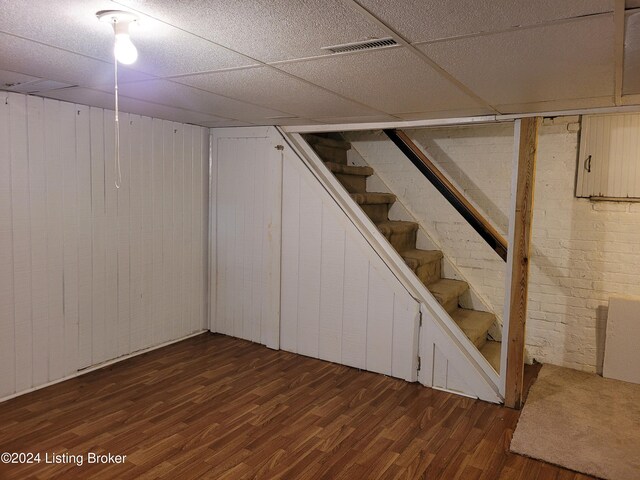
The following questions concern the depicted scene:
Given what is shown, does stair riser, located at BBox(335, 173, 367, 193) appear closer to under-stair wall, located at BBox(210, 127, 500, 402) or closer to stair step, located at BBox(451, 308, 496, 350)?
under-stair wall, located at BBox(210, 127, 500, 402)

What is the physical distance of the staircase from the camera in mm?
3775

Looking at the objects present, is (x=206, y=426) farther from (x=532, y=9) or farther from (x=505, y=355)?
(x=532, y=9)

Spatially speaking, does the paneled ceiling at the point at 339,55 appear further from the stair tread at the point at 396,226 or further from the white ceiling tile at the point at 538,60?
the stair tread at the point at 396,226

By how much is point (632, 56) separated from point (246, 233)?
322cm

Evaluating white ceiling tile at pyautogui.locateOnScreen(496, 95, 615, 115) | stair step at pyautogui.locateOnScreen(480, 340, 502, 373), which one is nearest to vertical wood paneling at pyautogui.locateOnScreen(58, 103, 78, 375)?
white ceiling tile at pyautogui.locateOnScreen(496, 95, 615, 115)

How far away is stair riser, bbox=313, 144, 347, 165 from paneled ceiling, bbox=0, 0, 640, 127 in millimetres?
1234

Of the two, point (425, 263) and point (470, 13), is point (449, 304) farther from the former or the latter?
point (470, 13)

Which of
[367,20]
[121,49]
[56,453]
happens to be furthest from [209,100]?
[56,453]

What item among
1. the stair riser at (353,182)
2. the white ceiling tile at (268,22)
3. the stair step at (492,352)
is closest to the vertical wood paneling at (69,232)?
the white ceiling tile at (268,22)

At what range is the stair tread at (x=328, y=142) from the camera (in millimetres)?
4277

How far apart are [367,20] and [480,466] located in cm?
226

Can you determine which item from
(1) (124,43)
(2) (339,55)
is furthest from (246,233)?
(1) (124,43)

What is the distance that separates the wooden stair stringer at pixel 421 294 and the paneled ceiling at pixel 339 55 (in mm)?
886

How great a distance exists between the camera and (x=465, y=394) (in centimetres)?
334
